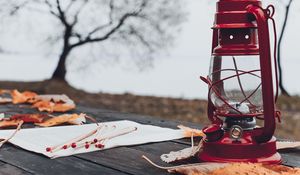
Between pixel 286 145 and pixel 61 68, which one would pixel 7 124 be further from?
pixel 61 68

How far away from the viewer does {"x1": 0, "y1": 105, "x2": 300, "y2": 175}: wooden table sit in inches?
39.8

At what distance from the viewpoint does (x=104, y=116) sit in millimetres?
1978

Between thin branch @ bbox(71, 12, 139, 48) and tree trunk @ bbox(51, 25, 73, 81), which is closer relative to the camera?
thin branch @ bbox(71, 12, 139, 48)

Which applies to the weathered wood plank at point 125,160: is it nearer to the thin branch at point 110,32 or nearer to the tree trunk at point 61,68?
the thin branch at point 110,32

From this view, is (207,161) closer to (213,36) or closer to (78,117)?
(213,36)

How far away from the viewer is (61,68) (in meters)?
8.13

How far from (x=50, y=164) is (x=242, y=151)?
0.41 meters

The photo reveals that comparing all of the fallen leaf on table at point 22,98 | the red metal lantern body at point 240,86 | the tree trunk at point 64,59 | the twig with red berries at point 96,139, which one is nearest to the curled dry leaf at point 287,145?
the red metal lantern body at point 240,86

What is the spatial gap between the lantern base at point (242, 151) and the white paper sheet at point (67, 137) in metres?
0.30

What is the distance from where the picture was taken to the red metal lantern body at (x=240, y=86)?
0.99 metres

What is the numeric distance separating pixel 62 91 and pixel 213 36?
A: 6481 millimetres

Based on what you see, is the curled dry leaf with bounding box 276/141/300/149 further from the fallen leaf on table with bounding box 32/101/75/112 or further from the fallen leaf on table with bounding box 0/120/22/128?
the fallen leaf on table with bounding box 32/101/75/112

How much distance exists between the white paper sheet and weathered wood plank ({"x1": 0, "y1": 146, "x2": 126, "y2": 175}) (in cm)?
3

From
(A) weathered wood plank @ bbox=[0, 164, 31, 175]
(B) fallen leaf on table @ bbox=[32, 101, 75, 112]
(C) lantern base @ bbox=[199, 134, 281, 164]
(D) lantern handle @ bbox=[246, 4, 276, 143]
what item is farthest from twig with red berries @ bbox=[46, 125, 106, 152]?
(B) fallen leaf on table @ bbox=[32, 101, 75, 112]
